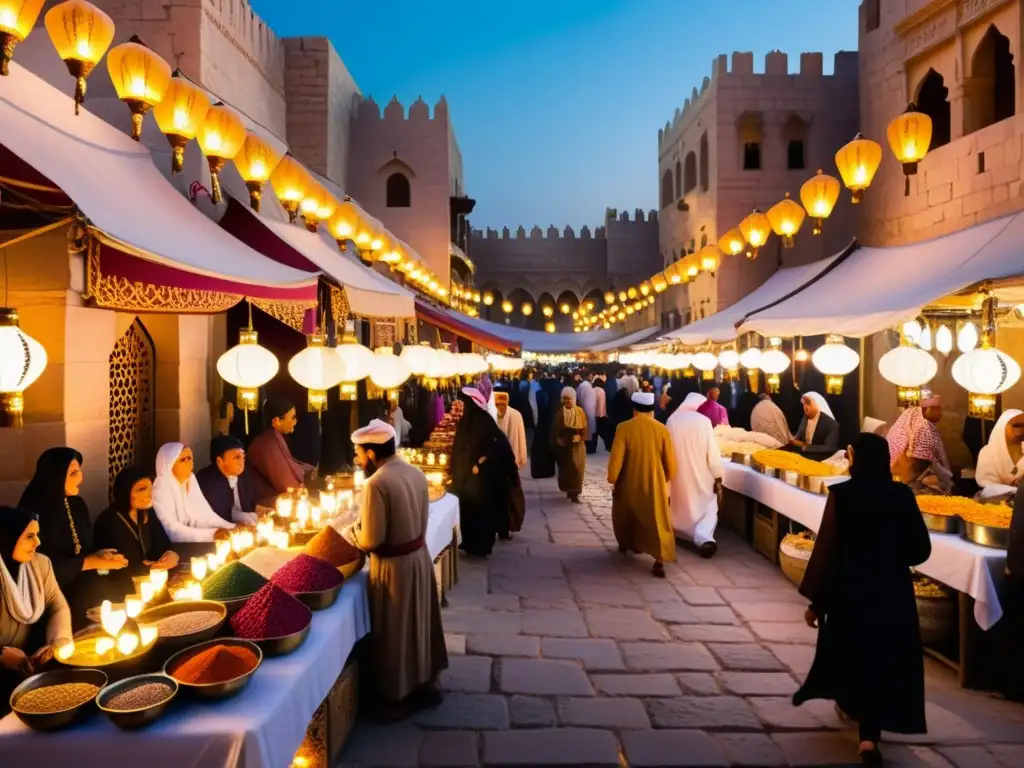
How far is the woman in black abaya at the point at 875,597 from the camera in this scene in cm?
342

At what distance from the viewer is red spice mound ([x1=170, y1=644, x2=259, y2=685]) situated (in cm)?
243

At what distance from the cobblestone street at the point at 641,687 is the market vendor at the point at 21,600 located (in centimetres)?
137

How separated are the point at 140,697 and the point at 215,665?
24 centimetres

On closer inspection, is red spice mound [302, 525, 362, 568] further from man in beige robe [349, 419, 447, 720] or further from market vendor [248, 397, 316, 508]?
market vendor [248, 397, 316, 508]

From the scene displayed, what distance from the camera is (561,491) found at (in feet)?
34.2

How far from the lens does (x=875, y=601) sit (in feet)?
11.4

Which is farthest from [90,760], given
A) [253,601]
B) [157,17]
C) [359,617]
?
[157,17]

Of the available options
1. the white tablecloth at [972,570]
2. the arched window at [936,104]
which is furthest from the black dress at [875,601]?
the arched window at [936,104]

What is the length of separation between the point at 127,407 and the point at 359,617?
3.59 meters

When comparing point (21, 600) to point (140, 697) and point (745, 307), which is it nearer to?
point (140, 697)

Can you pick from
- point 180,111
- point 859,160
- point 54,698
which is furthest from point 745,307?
point 54,698

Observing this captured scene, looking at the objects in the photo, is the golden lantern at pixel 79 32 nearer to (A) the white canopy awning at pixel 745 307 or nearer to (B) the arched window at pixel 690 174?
(A) the white canopy awning at pixel 745 307

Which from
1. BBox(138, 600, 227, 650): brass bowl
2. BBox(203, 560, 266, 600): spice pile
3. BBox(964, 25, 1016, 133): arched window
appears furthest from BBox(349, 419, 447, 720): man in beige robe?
BBox(964, 25, 1016, 133): arched window

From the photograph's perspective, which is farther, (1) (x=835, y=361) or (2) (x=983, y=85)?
(2) (x=983, y=85)
